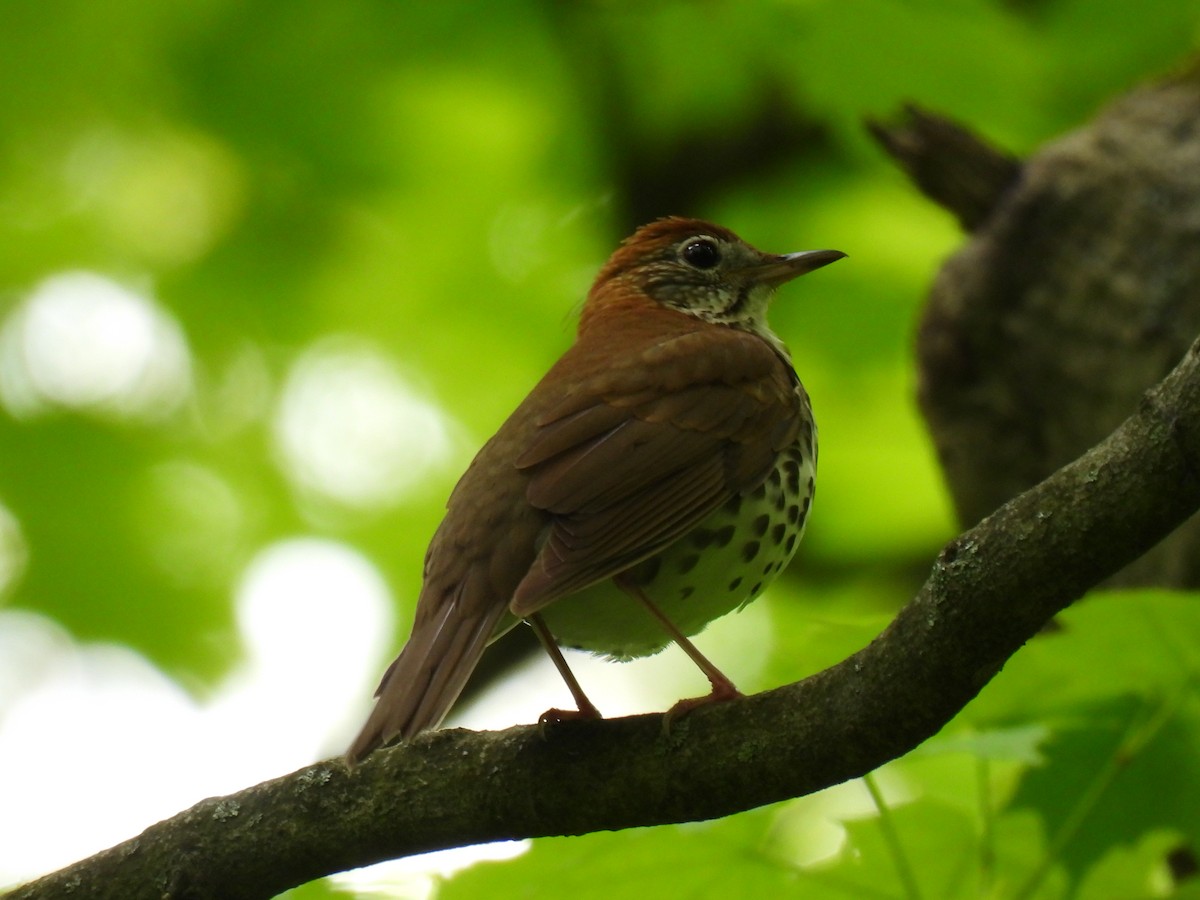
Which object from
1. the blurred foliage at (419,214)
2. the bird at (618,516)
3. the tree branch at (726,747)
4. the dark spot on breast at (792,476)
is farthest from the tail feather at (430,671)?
the blurred foliage at (419,214)

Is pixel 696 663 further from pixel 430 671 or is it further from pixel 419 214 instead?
pixel 419 214

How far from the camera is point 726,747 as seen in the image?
3180 millimetres

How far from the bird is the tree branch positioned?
16 cm

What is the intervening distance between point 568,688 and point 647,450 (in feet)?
2.35

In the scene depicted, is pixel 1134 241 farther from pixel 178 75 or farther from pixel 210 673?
pixel 210 673

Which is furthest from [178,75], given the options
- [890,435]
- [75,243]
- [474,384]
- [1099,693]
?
[1099,693]

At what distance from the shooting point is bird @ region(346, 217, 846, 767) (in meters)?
3.63

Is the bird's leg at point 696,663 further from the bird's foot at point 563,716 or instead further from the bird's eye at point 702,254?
the bird's eye at point 702,254

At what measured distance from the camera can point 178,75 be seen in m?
6.79

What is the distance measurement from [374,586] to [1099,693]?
4824 mm

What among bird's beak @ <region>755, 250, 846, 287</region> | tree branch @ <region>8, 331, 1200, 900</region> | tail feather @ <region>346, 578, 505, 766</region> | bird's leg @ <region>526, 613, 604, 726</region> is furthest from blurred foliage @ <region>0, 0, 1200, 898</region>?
tree branch @ <region>8, 331, 1200, 900</region>

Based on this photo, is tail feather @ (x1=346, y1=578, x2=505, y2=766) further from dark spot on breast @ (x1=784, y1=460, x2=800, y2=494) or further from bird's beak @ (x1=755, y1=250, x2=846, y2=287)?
bird's beak @ (x1=755, y1=250, x2=846, y2=287)

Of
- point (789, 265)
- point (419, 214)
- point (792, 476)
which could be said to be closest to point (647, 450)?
point (792, 476)

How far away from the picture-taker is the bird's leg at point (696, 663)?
3.39 m
